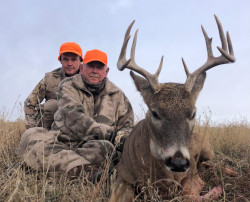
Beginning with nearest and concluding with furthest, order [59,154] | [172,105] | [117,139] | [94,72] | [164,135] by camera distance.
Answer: [164,135] → [172,105] → [59,154] → [117,139] → [94,72]

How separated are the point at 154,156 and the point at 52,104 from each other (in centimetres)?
460

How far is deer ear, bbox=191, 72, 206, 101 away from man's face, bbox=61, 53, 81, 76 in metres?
4.26

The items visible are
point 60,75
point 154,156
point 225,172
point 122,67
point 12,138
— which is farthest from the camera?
point 60,75

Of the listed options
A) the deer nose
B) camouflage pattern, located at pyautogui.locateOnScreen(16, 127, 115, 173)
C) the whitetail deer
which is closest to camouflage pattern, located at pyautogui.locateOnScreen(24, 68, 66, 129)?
camouflage pattern, located at pyautogui.locateOnScreen(16, 127, 115, 173)

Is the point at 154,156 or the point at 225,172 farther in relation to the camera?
the point at 225,172

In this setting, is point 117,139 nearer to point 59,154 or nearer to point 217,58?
point 59,154

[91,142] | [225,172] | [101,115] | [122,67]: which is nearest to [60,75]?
[101,115]

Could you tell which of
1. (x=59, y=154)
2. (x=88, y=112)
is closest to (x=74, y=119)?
(x=88, y=112)

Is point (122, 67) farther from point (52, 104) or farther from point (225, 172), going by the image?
point (52, 104)

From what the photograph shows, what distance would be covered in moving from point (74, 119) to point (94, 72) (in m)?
1.05

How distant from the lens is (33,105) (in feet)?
27.6

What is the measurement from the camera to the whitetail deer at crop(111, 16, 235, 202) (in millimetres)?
3059

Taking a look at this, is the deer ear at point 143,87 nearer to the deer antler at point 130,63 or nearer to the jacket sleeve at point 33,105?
the deer antler at point 130,63

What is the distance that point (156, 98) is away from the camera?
349 centimetres
